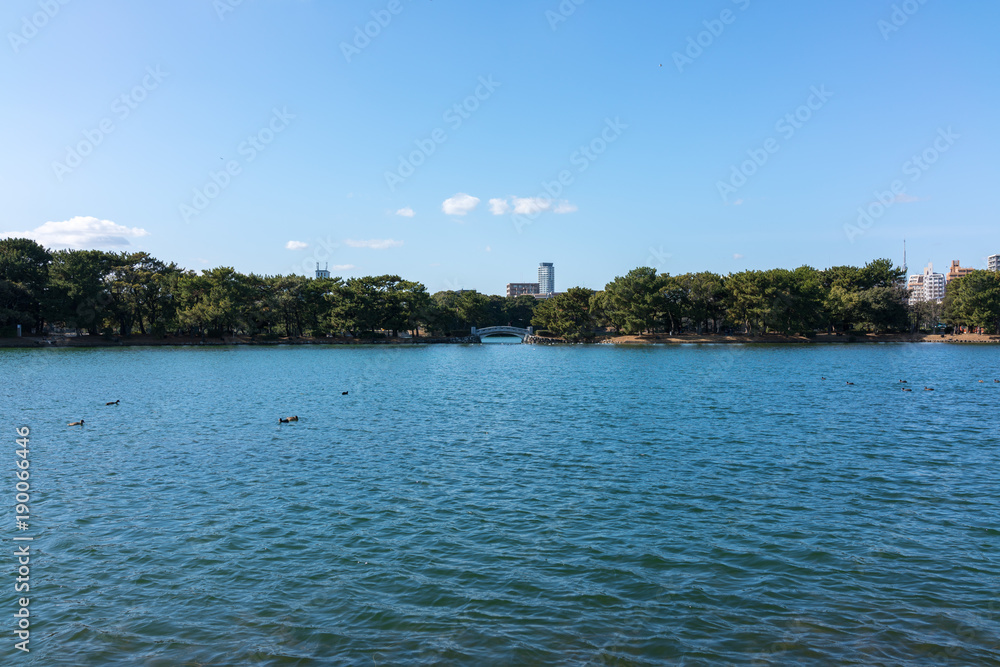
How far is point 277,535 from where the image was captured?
14297 mm

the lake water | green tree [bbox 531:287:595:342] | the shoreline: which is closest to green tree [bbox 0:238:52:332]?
the shoreline

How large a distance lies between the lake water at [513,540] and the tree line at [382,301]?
304ft

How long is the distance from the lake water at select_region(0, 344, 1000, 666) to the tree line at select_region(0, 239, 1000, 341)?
9268 cm

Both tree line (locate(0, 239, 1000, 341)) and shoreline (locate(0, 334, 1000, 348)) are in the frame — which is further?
shoreline (locate(0, 334, 1000, 348))

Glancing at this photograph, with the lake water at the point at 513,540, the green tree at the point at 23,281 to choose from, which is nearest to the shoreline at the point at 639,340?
the green tree at the point at 23,281

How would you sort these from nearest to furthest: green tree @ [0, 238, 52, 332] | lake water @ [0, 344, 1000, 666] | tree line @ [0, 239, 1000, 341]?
lake water @ [0, 344, 1000, 666] → green tree @ [0, 238, 52, 332] → tree line @ [0, 239, 1000, 341]

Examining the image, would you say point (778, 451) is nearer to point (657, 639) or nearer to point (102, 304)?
point (657, 639)

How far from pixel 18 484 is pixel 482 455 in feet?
49.7

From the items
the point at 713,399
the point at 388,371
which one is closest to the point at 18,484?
the point at 713,399

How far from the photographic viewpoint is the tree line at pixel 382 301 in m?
106

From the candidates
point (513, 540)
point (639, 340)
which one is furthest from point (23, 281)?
point (513, 540)

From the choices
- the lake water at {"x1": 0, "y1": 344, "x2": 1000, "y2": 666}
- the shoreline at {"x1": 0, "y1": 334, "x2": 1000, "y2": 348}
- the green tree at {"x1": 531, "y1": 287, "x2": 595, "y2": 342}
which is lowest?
the lake water at {"x1": 0, "y1": 344, "x2": 1000, "y2": 666}

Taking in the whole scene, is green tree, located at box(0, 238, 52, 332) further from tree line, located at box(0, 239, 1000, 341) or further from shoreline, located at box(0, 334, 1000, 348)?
shoreline, located at box(0, 334, 1000, 348)

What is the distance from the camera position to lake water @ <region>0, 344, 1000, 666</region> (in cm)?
973
